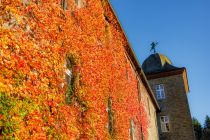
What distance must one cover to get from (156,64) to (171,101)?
5.75 meters

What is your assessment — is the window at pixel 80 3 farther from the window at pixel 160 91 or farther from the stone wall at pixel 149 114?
the window at pixel 160 91

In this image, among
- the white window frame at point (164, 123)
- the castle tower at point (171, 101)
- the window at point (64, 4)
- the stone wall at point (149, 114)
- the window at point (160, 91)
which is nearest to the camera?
the window at point (64, 4)

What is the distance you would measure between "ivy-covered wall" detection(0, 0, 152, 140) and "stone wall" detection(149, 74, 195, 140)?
16290 mm

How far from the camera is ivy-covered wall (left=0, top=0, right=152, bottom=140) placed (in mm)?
5570

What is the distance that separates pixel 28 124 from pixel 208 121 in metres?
47.7

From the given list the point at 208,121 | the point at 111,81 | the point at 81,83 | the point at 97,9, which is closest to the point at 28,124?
the point at 81,83

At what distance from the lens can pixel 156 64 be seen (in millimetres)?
33250

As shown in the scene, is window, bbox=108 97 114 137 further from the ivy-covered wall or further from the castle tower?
the castle tower

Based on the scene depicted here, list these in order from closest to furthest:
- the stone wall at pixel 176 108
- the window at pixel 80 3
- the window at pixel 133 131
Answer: the window at pixel 80 3 → the window at pixel 133 131 → the stone wall at pixel 176 108

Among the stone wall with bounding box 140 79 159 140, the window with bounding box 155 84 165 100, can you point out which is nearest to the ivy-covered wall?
the stone wall with bounding box 140 79 159 140

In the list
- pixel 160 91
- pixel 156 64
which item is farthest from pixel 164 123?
pixel 156 64

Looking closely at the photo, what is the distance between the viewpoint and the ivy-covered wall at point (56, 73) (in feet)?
18.3

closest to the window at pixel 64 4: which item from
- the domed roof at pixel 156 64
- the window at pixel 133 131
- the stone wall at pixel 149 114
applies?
the window at pixel 133 131

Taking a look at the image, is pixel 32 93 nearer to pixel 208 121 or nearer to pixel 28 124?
pixel 28 124
